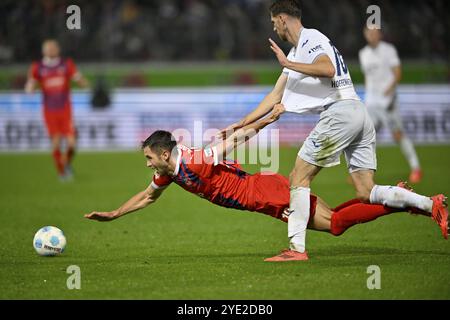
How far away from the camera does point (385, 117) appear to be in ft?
53.7

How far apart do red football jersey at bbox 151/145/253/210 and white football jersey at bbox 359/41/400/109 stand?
335 inches

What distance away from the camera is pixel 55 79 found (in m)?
17.3

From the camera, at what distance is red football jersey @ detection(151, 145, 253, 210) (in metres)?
8.05

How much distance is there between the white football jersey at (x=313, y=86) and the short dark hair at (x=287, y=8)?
0.21 m

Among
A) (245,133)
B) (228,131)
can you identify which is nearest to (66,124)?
(228,131)

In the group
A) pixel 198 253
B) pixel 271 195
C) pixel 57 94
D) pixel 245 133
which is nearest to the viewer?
pixel 245 133

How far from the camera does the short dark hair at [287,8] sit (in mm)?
8031

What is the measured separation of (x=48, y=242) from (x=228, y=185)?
78.2 inches

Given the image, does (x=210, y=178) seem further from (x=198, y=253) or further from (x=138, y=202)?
(x=198, y=253)

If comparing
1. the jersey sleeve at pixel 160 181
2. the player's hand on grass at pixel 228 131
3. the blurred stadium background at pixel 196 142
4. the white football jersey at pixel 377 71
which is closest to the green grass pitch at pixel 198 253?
the blurred stadium background at pixel 196 142

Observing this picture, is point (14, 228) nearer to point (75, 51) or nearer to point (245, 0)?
point (75, 51)

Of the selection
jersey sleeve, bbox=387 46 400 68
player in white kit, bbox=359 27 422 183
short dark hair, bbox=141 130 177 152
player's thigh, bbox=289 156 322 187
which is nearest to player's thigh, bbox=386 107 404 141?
player in white kit, bbox=359 27 422 183

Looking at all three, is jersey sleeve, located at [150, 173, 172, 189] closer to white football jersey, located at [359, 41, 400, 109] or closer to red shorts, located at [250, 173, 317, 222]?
red shorts, located at [250, 173, 317, 222]

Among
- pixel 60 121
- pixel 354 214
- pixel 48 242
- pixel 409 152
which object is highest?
pixel 60 121
